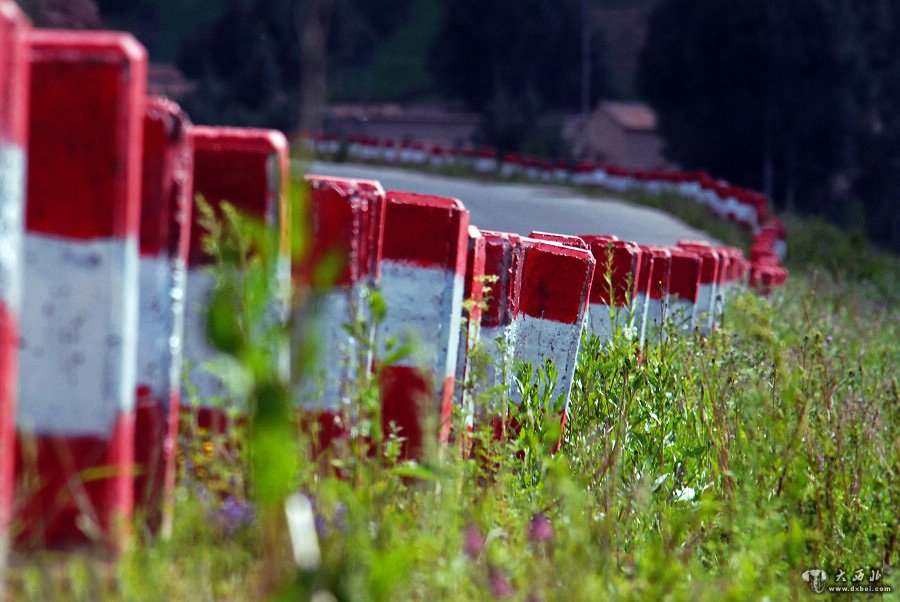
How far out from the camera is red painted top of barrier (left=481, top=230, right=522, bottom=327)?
411 centimetres

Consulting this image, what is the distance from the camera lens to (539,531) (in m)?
2.86

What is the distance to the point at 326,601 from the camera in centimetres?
192

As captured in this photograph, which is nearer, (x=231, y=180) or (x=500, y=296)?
(x=231, y=180)

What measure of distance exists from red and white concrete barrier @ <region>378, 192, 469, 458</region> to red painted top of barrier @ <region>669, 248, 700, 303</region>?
4025mm

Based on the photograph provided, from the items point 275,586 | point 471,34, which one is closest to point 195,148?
point 275,586

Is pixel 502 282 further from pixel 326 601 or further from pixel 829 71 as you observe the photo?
pixel 829 71

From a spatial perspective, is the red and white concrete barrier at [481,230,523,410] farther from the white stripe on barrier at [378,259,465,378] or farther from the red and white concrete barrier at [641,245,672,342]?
the red and white concrete barrier at [641,245,672,342]

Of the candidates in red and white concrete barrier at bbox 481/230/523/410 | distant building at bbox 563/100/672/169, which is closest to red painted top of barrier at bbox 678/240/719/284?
red and white concrete barrier at bbox 481/230/523/410

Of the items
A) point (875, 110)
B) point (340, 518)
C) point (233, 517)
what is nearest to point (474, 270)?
point (340, 518)

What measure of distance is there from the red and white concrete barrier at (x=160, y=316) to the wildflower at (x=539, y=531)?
0.74 metres

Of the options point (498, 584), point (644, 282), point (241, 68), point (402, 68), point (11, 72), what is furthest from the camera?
point (402, 68)

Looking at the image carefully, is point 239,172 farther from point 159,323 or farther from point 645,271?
point 645,271

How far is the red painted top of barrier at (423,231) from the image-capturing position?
3432mm

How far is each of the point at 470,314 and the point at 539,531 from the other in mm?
1025
